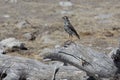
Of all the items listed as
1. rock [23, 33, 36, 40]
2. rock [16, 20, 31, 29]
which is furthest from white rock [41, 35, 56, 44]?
rock [16, 20, 31, 29]

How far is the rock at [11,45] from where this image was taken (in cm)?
1556

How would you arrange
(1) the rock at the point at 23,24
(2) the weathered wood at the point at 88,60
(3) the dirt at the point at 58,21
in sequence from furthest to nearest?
(1) the rock at the point at 23,24 → (3) the dirt at the point at 58,21 → (2) the weathered wood at the point at 88,60

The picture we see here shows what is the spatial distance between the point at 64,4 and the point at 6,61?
1249 cm

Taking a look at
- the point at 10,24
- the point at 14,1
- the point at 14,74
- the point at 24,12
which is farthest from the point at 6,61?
the point at 14,1

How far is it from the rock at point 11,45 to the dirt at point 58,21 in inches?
9.4

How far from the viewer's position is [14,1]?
24750 mm

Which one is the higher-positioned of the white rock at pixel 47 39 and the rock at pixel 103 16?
the white rock at pixel 47 39

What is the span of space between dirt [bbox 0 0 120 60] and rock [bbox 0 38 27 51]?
24 cm

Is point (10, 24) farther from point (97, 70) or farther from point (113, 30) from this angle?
point (97, 70)

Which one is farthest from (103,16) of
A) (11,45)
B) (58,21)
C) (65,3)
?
(11,45)

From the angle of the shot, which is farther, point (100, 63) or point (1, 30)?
point (1, 30)

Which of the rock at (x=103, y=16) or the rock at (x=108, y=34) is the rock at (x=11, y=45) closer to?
the rock at (x=108, y=34)

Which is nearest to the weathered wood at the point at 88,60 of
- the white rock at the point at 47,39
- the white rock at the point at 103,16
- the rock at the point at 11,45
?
the rock at the point at 11,45

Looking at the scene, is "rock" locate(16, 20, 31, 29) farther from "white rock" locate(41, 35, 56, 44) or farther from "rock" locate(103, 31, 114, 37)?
"rock" locate(103, 31, 114, 37)
